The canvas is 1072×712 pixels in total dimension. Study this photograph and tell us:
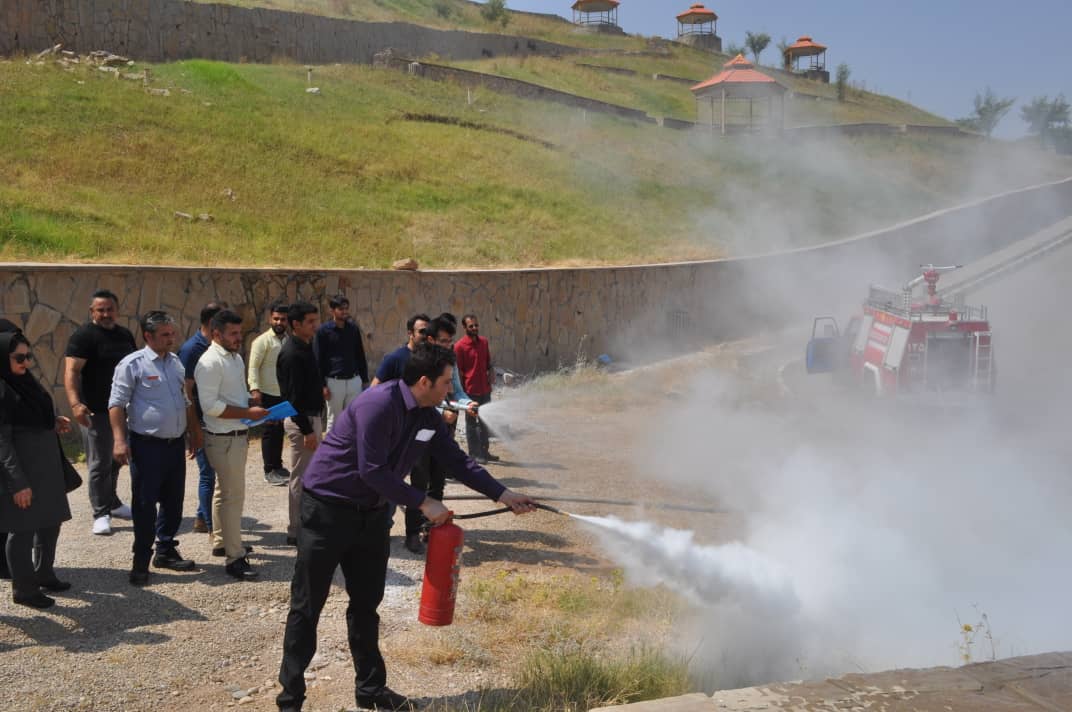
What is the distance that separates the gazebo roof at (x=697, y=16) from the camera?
7994 cm

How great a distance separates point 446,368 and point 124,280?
8151mm

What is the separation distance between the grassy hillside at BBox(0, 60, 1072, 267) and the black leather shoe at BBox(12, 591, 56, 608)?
26.2 ft

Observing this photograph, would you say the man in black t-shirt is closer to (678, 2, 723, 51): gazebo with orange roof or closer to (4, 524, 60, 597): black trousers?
(4, 524, 60, 597): black trousers

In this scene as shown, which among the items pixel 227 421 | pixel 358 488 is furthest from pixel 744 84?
pixel 358 488

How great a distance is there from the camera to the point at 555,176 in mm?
31203

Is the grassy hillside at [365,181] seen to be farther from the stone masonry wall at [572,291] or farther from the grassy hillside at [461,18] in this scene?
the grassy hillside at [461,18]

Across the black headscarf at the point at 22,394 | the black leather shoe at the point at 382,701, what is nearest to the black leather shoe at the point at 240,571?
the black headscarf at the point at 22,394

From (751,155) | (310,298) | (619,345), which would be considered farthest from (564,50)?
(310,298)

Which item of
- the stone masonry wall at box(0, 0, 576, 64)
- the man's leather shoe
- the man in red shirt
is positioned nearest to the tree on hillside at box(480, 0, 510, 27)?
the stone masonry wall at box(0, 0, 576, 64)

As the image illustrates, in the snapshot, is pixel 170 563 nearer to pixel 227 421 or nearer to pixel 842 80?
pixel 227 421

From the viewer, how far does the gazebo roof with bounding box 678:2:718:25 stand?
79938mm

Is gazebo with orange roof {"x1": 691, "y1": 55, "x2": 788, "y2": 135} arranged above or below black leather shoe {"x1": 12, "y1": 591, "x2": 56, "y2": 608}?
above

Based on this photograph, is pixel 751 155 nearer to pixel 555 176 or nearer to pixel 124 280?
pixel 555 176

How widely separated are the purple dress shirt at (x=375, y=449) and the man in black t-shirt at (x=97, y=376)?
2.98 m
